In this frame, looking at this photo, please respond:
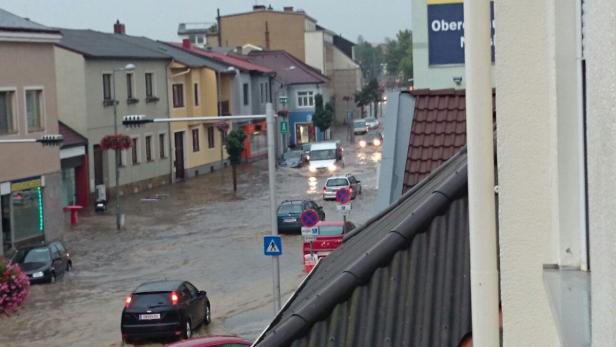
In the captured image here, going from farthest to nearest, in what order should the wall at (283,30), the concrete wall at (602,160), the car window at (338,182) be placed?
the wall at (283,30), the car window at (338,182), the concrete wall at (602,160)

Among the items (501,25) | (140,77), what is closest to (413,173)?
(501,25)

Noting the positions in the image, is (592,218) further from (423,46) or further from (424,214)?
(423,46)

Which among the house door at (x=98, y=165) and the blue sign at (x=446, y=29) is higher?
the blue sign at (x=446, y=29)

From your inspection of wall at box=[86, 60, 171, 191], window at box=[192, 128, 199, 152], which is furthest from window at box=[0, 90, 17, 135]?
window at box=[192, 128, 199, 152]

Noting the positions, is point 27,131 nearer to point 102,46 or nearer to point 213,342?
point 102,46

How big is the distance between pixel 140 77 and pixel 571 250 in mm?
54363

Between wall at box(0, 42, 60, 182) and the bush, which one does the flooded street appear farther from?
the bush

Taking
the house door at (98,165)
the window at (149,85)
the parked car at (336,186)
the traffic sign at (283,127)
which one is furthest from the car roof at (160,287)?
the traffic sign at (283,127)

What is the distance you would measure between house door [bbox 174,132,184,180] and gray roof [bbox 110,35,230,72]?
154 inches

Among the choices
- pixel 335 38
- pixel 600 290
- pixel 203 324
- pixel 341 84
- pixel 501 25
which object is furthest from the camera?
pixel 335 38

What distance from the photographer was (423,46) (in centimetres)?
1216

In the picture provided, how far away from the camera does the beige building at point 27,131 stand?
36.7m

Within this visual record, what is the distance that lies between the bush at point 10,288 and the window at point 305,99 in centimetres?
6776

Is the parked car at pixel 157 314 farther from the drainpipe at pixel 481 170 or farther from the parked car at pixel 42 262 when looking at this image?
the drainpipe at pixel 481 170
